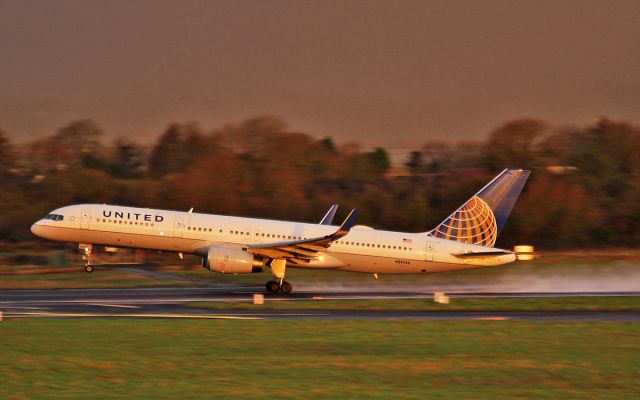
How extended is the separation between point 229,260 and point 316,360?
658 inches

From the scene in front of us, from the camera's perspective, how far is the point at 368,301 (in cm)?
3231

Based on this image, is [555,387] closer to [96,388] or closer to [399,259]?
[96,388]

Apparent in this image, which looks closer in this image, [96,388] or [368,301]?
[96,388]

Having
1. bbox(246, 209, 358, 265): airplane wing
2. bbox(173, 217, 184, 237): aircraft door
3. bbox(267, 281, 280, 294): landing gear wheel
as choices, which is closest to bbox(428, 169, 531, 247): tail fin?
bbox(246, 209, 358, 265): airplane wing

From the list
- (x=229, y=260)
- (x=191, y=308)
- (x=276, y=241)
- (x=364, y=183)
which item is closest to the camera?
(x=191, y=308)

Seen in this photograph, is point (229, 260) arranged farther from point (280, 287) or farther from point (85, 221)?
point (85, 221)

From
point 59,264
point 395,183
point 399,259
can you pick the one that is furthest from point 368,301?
point 395,183

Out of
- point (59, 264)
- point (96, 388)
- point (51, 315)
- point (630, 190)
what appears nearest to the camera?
point (96, 388)

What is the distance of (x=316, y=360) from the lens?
18.3m

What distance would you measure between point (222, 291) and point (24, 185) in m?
51.8

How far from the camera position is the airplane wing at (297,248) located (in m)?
34.8

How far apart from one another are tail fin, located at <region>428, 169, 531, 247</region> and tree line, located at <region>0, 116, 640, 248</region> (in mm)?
24014

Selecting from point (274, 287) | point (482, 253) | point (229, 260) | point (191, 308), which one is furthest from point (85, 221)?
point (482, 253)

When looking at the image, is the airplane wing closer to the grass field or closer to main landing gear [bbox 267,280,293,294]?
main landing gear [bbox 267,280,293,294]
